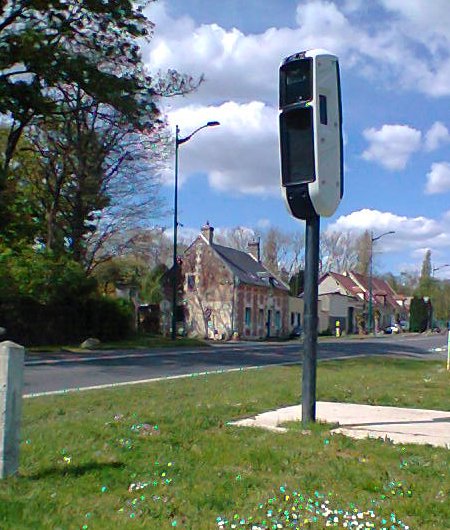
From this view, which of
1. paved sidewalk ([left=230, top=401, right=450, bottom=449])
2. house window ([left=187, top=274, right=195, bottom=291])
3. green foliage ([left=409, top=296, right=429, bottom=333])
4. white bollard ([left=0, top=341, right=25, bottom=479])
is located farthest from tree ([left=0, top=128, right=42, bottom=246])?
green foliage ([left=409, top=296, right=429, bottom=333])

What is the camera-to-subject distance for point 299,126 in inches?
285

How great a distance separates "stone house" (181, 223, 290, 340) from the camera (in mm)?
53562

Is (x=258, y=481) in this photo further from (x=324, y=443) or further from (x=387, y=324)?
(x=387, y=324)

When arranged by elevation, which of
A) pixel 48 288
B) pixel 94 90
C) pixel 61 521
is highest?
pixel 94 90

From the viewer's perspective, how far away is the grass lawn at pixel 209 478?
4.19 metres

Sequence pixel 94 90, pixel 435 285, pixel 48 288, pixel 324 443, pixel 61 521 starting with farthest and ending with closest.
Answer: pixel 435 285, pixel 48 288, pixel 94 90, pixel 324 443, pixel 61 521

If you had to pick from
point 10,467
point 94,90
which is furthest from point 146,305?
point 10,467

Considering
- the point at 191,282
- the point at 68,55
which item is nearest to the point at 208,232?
the point at 191,282

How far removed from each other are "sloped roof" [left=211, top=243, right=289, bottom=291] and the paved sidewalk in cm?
4516

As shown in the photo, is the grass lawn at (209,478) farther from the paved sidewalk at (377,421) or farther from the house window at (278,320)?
the house window at (278,320)

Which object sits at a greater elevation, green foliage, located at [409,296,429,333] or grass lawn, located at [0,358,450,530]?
green foliage, located at [409,296,429,333]

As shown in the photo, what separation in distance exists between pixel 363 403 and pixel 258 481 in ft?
15.3

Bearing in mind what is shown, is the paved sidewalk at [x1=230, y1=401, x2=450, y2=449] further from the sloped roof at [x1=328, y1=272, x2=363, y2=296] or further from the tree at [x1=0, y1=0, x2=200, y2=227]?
the sloped roof at [x1=328, y1=272, x2=363, y2=296]

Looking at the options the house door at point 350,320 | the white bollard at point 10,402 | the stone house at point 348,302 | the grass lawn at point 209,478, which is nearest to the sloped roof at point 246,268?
the stone house at point 348,302
